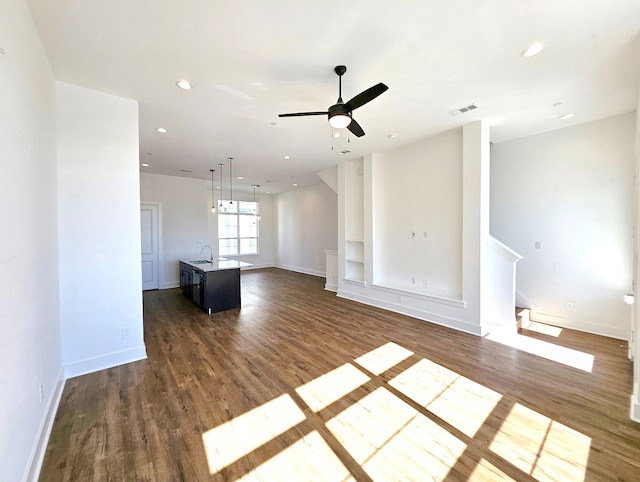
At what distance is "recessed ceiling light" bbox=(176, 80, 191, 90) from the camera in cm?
273

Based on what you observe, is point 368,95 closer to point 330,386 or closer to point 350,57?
point 350,57

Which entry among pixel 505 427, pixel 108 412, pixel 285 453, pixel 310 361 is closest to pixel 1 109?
pixel 108 412

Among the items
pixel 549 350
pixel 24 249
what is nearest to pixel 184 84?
pixel 24 249

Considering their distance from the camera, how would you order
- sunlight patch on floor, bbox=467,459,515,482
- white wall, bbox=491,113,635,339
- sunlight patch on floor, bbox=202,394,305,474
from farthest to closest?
white wall, bbox=491,113,635,339 < sunlight patch on floor, bbox=202,394,305,474 < sunlight patch on floor, bbox=467,459,515,482

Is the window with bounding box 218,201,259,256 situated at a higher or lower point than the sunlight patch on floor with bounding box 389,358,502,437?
higher

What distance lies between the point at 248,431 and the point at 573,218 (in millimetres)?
5184

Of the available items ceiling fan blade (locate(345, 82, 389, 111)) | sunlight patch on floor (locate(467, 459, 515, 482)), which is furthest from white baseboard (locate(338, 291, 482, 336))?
ceiling fan blade (locate(345, 82, 389, 111))

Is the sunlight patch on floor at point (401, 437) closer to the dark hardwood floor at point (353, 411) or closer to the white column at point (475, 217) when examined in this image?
the dark hardwood floor at point (353, 411)

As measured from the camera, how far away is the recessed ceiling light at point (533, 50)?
2229mm

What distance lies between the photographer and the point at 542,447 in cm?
186

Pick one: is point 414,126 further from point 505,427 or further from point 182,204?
point 182,204

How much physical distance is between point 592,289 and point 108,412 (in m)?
6.09

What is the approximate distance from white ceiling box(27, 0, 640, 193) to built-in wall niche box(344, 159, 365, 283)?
215 cm

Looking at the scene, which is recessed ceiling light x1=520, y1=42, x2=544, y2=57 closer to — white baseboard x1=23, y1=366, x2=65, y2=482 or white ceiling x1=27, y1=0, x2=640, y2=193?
white ceiling x1=27, y1=0, x2=640, y2=193
